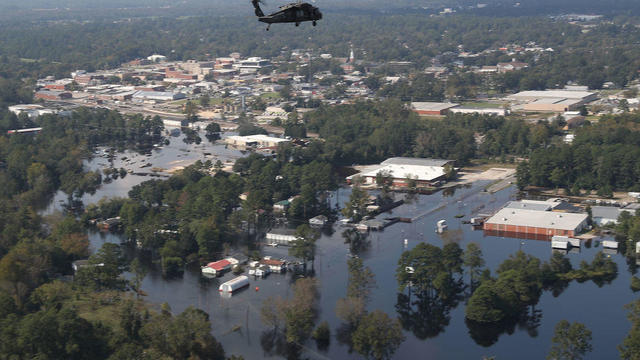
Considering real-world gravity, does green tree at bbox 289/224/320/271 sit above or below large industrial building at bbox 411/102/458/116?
above

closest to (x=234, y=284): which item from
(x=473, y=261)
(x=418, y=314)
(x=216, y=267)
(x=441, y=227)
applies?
(x=216, y=267)

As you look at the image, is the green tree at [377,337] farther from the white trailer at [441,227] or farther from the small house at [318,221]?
the small house at [318,221]

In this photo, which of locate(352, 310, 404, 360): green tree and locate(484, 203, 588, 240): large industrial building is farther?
locate(484, 203, 588, 240): large industrial building

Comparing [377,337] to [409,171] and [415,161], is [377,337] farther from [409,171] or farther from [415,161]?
[415,161]

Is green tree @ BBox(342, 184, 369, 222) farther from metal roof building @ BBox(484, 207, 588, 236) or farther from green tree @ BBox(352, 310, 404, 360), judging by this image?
green tree @ BBox(352, 310, 404, 360)

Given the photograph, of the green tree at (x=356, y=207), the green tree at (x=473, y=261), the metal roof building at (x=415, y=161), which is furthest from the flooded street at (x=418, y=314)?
the metal roof building at (x=415, y=161)

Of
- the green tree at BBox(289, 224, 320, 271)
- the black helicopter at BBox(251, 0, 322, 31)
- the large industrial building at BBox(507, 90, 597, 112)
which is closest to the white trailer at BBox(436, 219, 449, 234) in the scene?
the green tree at BBox(289, 224, 320, 271)
